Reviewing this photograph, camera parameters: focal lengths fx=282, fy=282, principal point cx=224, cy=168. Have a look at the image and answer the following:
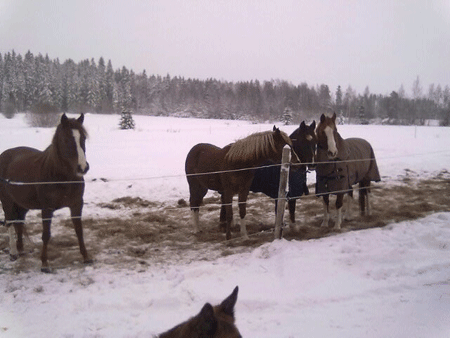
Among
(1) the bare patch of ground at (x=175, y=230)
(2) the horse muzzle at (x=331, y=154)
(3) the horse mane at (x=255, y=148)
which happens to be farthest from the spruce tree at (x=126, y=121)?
(2) the horse muzzle at (x=331, y=154)

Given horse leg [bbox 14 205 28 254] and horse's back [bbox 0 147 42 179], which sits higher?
horse's back [bbox 0 147 42 179]

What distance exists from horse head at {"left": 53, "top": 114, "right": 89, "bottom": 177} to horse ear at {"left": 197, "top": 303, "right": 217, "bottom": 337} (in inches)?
108

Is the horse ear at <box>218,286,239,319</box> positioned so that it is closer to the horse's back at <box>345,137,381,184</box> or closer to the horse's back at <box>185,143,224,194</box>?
the horse's back at <box>185,143,224,194</box>

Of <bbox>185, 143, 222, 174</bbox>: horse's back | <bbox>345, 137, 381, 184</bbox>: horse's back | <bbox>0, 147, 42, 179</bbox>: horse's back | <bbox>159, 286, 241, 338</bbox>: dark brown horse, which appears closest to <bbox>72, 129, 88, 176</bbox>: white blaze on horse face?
<bbox>0, 147, 42, 179</bbox>: horse's back

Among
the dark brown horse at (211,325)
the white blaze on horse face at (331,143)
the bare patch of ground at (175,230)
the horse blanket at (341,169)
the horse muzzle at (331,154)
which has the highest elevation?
the white blaze on horse face at (331,143)

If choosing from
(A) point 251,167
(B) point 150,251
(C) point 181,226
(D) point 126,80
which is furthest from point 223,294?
(D) point 126,80

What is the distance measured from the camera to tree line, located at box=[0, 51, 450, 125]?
59.7 feet

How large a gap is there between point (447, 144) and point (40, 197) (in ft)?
62.2

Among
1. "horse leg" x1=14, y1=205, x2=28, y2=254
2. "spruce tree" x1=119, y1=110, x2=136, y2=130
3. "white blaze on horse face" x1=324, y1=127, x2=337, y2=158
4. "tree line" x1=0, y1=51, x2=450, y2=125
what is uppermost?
"tree line" x1=0, y1=51, x2=450, y2=125

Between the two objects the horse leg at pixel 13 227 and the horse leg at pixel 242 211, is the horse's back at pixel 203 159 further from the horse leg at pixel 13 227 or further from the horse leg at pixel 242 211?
the horse leg at pixel 13 227

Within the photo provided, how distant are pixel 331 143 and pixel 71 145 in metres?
3.76

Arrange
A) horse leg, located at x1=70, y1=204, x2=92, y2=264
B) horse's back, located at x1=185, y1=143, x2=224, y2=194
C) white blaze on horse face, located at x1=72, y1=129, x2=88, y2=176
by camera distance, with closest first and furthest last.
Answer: white blaze on horse face, located at x1=72, y1=129, x2=88, y2=176
horse leg, located at x1=70, y1=204, x2=92, y2=264
horse's back, located at x1=185, y1=143, x2=224, y2=194

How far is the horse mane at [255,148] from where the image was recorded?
4.45 meters

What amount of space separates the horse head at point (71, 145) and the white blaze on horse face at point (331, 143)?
360 centimetres
